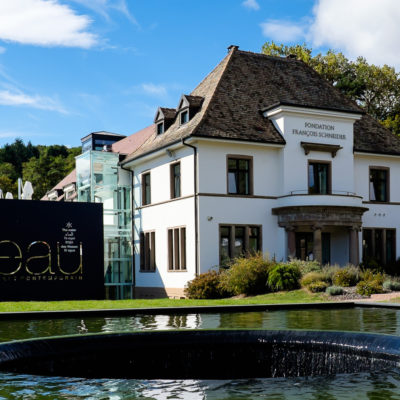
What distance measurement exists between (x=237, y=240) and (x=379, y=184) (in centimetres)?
947

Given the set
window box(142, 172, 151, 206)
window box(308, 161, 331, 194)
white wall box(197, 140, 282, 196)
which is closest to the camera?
white wall box(197, 140, 282, 196)

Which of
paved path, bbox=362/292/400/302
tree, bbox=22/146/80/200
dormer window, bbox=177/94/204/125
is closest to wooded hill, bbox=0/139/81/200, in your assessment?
tree, bbox=22/146/80/200

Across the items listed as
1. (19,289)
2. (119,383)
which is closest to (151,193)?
(19,289)

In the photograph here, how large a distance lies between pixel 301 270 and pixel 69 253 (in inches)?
429

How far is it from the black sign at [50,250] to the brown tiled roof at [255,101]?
5.41 m

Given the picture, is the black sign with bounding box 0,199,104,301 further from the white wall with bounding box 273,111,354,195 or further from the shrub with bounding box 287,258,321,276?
the shrub with bounding box 287,258,321,276

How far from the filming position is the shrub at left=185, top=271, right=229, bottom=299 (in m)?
28.2

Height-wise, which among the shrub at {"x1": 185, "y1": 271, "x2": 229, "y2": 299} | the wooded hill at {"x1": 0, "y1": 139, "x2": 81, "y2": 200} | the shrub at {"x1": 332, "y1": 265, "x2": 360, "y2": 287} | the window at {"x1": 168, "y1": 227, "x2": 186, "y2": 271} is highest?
the wooded hill at {"x1": 0, "y1": 139, "x2": 81, "y2": 200}

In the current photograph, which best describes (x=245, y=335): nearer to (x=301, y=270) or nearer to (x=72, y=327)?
(x=72, y=327)

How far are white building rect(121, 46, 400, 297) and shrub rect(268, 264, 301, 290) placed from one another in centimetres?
367

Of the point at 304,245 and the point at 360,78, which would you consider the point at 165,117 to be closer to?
the point at 304,245

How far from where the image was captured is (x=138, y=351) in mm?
11266

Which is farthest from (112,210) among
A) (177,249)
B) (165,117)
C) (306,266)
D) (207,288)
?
(306,266)

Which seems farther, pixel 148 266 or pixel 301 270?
pixel 148 266
